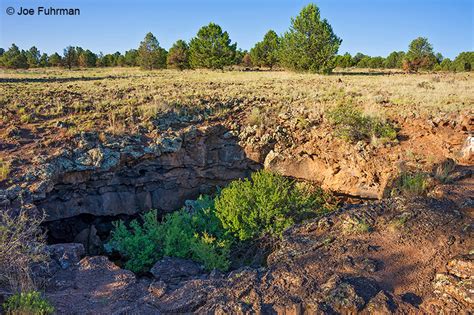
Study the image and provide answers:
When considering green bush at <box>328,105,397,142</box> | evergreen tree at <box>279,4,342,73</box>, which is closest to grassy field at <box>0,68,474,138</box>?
green bush at <box>328,105,397,142</box>

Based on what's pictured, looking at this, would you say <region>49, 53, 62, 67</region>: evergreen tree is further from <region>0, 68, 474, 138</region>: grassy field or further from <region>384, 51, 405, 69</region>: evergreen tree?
<region>384, 51, 405, 69</region>: evergreen tree

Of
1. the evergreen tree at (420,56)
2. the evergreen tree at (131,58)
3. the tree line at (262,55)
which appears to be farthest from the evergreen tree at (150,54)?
the evergreen tree at (420,56)

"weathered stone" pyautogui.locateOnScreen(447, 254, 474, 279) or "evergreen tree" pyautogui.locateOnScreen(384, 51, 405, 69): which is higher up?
"evergreen tree" pyautogui.locateOnScreen(384, 51, 405, 69)

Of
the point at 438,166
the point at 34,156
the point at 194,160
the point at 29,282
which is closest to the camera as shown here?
the point at 29,282

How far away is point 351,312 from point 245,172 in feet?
25.8

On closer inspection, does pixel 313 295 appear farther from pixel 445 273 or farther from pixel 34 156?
pixel 34 156

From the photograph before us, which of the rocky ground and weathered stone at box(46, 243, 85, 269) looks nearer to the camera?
the rocky ground

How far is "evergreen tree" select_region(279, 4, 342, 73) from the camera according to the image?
3053cm

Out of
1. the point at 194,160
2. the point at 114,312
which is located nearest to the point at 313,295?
the point at 114,312

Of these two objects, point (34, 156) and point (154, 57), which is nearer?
point (34, 156)

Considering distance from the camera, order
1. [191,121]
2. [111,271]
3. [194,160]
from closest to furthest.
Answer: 1. [111,271]
2. [194,160]
3. [191,121]

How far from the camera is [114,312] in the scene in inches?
190

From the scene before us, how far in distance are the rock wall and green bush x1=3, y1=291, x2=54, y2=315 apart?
4.39 metres

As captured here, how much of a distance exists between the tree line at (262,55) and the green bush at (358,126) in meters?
19.0
